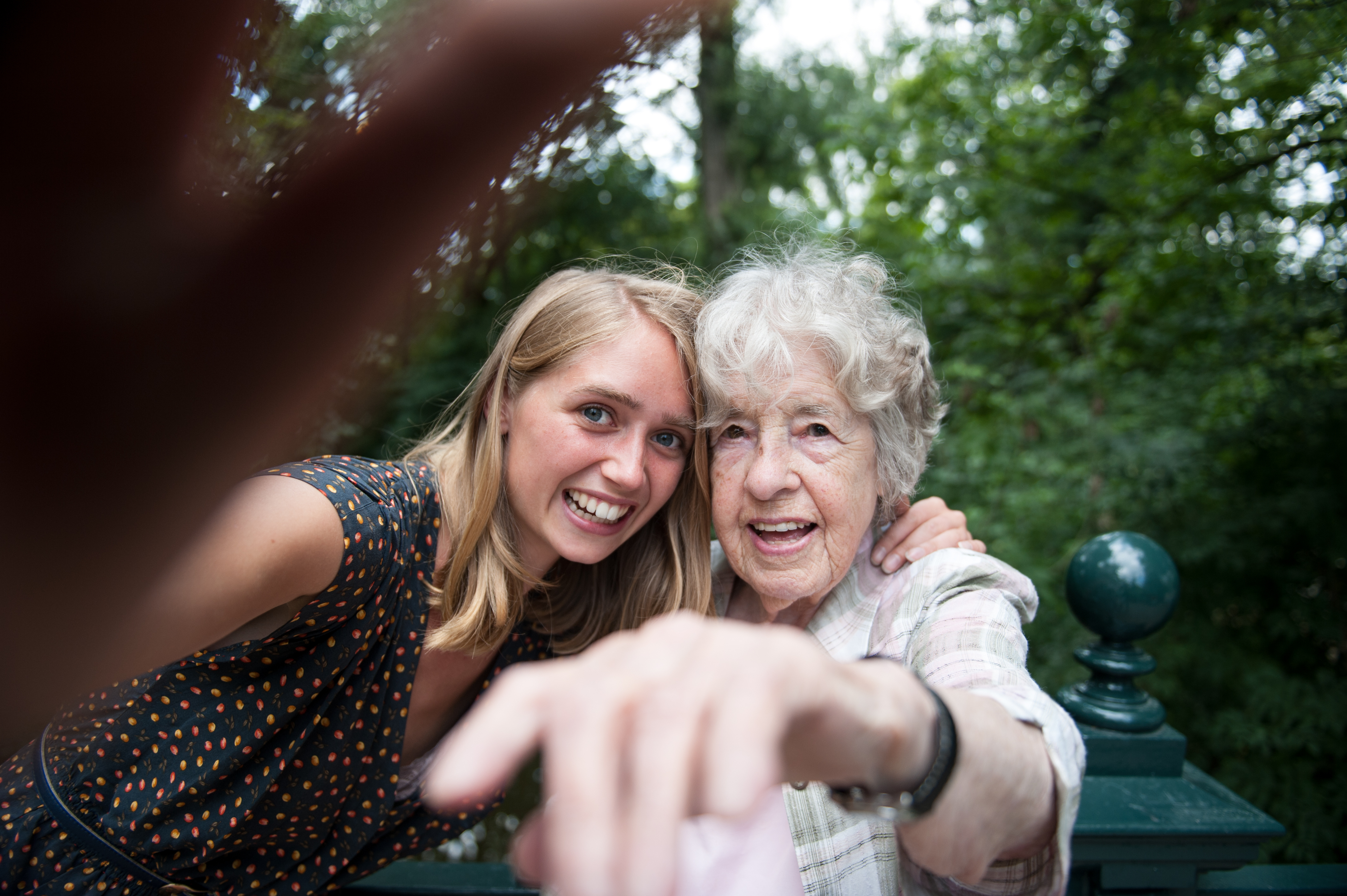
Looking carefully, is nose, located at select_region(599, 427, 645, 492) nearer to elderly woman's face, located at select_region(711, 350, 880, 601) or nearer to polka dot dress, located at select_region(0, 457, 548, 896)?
elderly woman's face, located at select_region(711, 350, 880, 601)

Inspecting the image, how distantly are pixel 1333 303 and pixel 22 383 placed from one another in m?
3.91

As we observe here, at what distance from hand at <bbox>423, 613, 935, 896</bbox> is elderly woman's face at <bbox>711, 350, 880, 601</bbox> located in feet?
3.70

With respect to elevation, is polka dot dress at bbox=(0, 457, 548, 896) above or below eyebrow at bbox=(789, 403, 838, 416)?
below

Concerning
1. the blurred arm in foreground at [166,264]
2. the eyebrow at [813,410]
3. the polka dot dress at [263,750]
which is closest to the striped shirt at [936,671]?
Result: the eyebrow at [813,410]

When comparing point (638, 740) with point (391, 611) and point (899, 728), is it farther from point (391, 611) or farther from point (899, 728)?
point (391, 611)

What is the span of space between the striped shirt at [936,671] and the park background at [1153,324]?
101 cm

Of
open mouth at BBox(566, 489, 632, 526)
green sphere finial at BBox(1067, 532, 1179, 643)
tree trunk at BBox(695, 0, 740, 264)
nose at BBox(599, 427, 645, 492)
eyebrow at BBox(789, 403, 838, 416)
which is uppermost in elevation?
tree trunk at BBox(695, 0, 740, 264)

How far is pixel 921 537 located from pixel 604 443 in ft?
2.57

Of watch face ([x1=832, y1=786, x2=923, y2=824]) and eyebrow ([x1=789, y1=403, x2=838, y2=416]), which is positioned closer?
watch face ([x1=832, y1=786, x2=923, y2=824])

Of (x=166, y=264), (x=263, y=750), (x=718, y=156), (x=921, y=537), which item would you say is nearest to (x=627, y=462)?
(x=921, y=537)

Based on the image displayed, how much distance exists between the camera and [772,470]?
5.84ft

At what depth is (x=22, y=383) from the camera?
22 cm

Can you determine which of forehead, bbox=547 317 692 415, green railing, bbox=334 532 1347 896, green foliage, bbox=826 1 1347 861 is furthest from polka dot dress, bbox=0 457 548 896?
green foliage, bbox=826 1 1347 861

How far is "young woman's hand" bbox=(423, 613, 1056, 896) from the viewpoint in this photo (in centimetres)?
46
